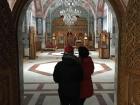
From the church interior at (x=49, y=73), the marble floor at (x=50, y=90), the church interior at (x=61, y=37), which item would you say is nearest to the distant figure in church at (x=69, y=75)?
the church interior at (x=49, y=73)

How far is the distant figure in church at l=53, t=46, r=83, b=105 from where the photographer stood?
3.79 metres

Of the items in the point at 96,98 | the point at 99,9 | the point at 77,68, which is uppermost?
the point at 99,9

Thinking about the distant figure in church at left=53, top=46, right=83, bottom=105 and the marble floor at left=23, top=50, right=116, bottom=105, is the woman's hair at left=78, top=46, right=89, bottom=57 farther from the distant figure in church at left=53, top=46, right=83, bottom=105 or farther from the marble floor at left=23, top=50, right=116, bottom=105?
the marble floor at left=23, top=50, right=116, bottom=105

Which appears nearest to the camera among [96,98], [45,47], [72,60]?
[72,60]

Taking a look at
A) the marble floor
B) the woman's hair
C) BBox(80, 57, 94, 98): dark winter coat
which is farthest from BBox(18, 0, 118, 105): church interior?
the woman's hair

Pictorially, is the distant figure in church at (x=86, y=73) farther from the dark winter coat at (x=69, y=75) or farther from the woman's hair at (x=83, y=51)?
the dark winter coat at (x=69, y=75)

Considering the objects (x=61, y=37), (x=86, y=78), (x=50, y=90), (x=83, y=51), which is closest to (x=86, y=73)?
(x=86, y=78)

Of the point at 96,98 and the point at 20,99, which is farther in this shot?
the point at 96,98

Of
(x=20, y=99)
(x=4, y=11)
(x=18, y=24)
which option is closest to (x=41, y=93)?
(x=20, y=99)

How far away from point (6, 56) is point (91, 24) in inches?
896

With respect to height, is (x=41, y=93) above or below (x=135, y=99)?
below

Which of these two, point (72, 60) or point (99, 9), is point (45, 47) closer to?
point (99, 9)

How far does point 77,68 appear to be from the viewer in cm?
383

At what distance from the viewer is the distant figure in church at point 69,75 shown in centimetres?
379
